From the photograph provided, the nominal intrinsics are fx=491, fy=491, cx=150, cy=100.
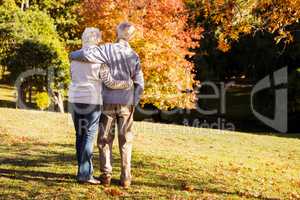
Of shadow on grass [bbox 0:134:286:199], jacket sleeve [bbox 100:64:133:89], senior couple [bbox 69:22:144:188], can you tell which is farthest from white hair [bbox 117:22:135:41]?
shadow on grass [bbox 0:134:286:199]

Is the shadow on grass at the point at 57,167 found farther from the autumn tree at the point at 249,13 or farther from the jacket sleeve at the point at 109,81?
the autumn tree at the point at 249,13

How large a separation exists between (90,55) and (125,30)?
1.82 ft

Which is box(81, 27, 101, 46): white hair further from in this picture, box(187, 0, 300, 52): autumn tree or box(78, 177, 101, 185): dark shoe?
box(187, 0, 300, 52): autumn tree

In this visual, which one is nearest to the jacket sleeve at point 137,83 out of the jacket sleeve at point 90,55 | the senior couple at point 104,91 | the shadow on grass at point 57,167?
the senior couple at point 104,91

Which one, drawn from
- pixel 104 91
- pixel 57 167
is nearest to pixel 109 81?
pixel 104 91

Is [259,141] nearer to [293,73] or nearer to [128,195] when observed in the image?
[128,195]

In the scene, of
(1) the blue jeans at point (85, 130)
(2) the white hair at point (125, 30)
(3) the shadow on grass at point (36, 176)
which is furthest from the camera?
(3) the shadow on grass at point (36, 176)

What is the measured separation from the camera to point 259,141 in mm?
16531

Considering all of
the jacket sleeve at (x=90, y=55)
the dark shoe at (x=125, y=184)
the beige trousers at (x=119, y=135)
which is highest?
the jacket sleeve at (x=90, y=55)

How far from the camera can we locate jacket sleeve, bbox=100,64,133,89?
635 centimetres

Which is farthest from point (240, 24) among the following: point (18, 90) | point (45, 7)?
point (45, 7)

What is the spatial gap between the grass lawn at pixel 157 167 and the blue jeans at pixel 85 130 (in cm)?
24

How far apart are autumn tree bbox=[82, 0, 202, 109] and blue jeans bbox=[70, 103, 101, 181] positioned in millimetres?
12639

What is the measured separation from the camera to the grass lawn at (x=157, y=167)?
661 centimetres
